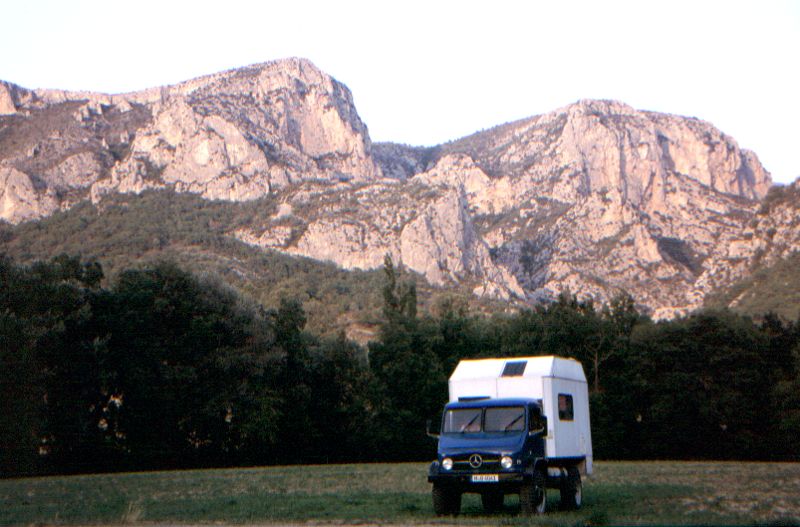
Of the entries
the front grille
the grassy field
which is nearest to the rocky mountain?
the grassy field

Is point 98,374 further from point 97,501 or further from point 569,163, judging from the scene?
point 569,163

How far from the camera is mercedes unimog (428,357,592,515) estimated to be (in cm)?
1803

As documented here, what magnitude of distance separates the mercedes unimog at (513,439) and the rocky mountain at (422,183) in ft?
299

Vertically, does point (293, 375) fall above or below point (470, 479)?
above

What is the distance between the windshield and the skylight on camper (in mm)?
2645

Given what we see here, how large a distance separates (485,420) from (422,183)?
12537 cm

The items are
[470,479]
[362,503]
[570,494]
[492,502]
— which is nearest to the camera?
[470,479]

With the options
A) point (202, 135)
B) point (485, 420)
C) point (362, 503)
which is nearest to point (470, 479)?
point (485, 420)

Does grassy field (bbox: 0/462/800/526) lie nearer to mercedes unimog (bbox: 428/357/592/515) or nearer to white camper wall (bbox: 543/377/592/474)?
mercedes unimog (bbox: 428/357/592/515)

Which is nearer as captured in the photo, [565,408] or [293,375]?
[565,408]

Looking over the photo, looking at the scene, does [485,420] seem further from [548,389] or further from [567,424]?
[567,424]

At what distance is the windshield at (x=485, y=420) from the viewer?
18.9 m

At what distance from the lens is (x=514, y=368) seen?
72.3ft

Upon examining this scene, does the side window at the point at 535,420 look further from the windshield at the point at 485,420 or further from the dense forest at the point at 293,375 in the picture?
the dense forest at the point at 293,375
